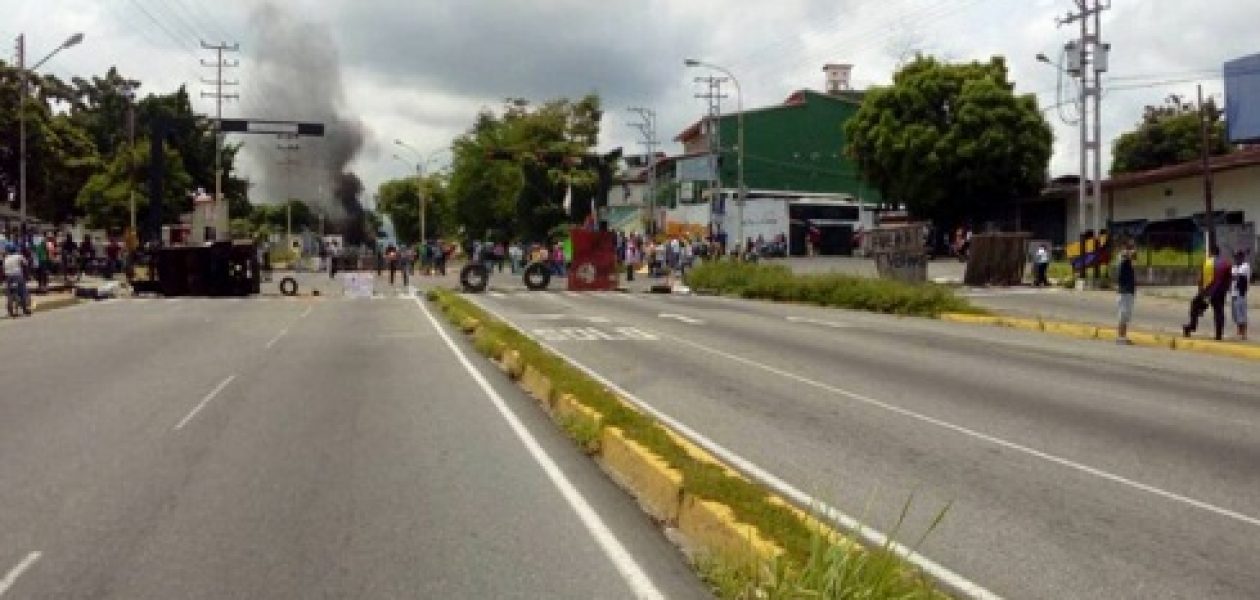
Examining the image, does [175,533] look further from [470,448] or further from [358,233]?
[358,233]

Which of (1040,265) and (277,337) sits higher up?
(1040,265)

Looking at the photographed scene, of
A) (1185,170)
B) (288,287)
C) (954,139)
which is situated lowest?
(288,287)

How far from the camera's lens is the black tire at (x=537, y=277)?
142 feet

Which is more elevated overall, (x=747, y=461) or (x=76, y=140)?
(x=76, y=140)

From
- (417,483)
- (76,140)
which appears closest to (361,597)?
(417,483)

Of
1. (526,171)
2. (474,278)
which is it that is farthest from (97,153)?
(474,278)

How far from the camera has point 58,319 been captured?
90.7 feet

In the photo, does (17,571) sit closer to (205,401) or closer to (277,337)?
(205,401)

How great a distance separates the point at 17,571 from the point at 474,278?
116 feet

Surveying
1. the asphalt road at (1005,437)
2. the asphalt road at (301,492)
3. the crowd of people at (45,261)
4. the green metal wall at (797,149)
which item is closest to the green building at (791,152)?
the green metal wall at (797,149)

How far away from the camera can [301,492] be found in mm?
8664

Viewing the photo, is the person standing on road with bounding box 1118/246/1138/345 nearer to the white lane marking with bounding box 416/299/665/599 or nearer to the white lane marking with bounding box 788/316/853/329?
the white lane marking with bounding box 788/316/853/329

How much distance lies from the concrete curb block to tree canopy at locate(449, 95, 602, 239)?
58907 mm

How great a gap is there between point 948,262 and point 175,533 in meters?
54.3
